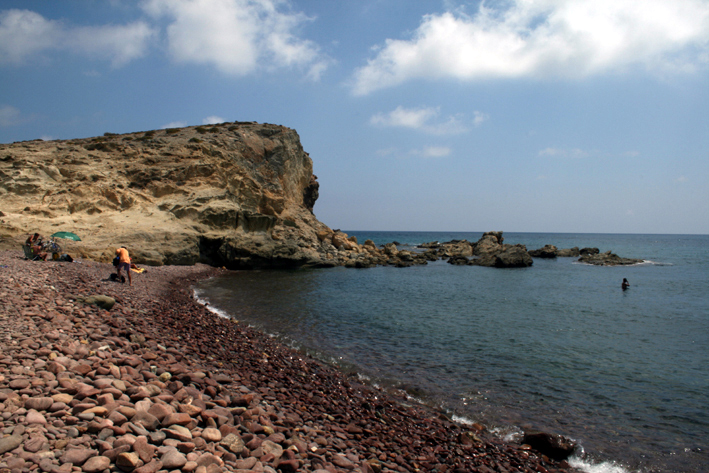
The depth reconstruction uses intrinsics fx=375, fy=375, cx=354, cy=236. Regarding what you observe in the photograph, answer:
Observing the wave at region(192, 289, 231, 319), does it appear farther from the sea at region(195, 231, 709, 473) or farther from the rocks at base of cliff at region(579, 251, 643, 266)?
the rocks at base of cliff at region(579, 251, 643, 266)

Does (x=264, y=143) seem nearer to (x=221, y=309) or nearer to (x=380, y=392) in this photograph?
(x=221, y=309)

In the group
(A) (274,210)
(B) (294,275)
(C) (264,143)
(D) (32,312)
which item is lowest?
(B) (294,275)

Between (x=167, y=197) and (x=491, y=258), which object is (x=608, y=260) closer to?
(x=491, y=258)

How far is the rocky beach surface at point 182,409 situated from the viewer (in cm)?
406

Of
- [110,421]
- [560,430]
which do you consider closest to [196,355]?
[110,421]

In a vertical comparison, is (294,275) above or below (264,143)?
below

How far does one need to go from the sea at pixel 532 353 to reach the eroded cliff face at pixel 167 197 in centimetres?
757

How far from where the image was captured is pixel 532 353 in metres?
12.5

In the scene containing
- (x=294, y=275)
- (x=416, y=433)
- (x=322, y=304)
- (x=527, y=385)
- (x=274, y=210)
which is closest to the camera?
(x=416, y=433)

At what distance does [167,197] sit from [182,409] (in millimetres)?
31712

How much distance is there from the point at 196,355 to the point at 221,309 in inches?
366

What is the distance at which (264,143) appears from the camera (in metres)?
44.2

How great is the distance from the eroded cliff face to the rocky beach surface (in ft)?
61.7

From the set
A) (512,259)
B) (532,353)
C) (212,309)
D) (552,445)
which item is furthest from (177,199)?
(512,259)
